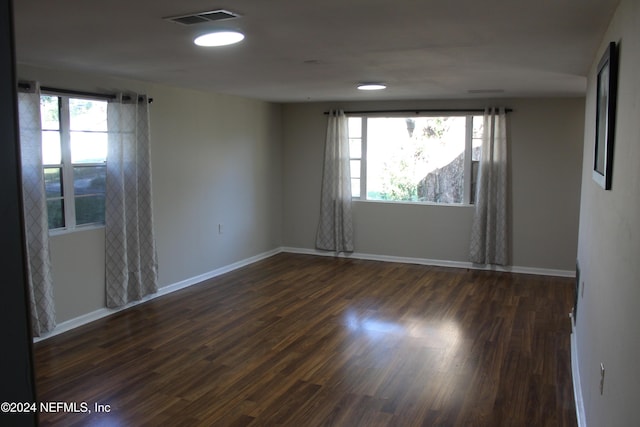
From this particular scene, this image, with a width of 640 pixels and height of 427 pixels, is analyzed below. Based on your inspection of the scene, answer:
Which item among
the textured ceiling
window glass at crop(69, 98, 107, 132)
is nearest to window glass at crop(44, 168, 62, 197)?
window glass at crop(69, 98, 107, 132)

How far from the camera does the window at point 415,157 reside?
6.76m

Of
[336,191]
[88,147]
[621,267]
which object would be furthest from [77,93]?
[621,267]

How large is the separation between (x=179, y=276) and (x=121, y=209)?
1257mm

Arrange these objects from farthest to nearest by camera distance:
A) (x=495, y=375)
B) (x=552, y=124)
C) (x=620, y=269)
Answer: (x=552, y=124), (x=495, y=375), (x=620, y=269)

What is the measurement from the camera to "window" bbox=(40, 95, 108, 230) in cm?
427

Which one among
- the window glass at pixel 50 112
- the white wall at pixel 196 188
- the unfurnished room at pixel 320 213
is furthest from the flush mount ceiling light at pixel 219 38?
the window glass at pixel 50 112

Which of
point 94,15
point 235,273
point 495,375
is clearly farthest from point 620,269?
point 235,273

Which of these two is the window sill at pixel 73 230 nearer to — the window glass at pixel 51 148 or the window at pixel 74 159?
the window at pixel 74 159

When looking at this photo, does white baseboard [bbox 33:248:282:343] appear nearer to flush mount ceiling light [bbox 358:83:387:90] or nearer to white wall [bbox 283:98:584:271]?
white wall [bbox 283:98:584:271]


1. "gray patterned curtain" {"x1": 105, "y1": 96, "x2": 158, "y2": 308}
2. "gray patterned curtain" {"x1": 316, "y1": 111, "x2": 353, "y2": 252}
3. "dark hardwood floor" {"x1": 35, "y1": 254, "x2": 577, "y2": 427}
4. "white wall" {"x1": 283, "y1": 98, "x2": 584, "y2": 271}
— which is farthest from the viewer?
"gray patterned curtain" {"x1": 316, "y1": 111, "x2": 353, "y2": 252}

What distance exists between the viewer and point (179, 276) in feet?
18.7

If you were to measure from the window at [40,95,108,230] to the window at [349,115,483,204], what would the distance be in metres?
3.68

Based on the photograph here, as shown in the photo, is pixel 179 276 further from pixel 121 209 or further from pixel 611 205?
pixel 611 205

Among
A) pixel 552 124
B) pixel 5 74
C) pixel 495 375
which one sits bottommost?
pixel 495 375
